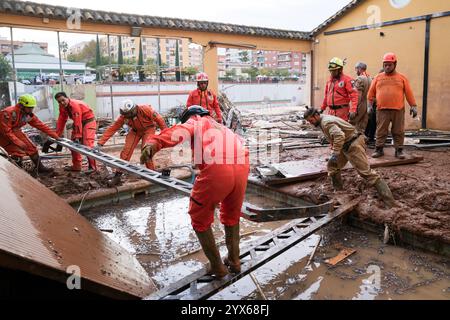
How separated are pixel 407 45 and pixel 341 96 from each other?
678 centimetres

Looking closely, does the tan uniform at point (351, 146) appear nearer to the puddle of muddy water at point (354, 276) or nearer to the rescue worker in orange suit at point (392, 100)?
the puddle of muddy water at point (354, 276)

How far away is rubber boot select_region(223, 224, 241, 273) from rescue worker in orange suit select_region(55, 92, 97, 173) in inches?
178

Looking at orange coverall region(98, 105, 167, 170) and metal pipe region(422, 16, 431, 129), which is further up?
metal pipe region(422, 16, 431, 129)

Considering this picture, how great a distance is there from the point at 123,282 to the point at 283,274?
153 cm

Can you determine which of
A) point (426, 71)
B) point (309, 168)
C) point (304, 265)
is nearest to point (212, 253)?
point (304, 265)

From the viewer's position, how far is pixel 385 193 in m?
4.60

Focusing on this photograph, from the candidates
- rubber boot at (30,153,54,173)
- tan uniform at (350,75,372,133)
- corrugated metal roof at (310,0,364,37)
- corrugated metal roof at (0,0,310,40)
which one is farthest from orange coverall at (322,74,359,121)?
corrugated metal roof at (310,0,364,37)

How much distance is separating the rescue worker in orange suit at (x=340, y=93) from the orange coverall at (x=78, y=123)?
409cm

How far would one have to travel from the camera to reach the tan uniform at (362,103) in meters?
7.28

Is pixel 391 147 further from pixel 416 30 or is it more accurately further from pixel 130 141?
pixel 416 30

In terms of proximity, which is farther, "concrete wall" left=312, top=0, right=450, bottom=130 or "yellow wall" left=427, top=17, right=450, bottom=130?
"concrete wall" left=312, top=0, right=450, bottom=130

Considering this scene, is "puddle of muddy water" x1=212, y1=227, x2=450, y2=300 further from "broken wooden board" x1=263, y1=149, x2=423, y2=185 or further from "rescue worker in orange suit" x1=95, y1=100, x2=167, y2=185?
"rescue worker in orange suit" x1=95, y1=100, x2=167, y2=185

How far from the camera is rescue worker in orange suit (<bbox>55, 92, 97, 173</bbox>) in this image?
21.4ft

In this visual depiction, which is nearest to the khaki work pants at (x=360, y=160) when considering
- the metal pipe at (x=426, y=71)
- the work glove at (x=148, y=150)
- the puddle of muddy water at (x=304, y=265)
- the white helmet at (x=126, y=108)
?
the puddle of muddy water at (x=304, y=265)
